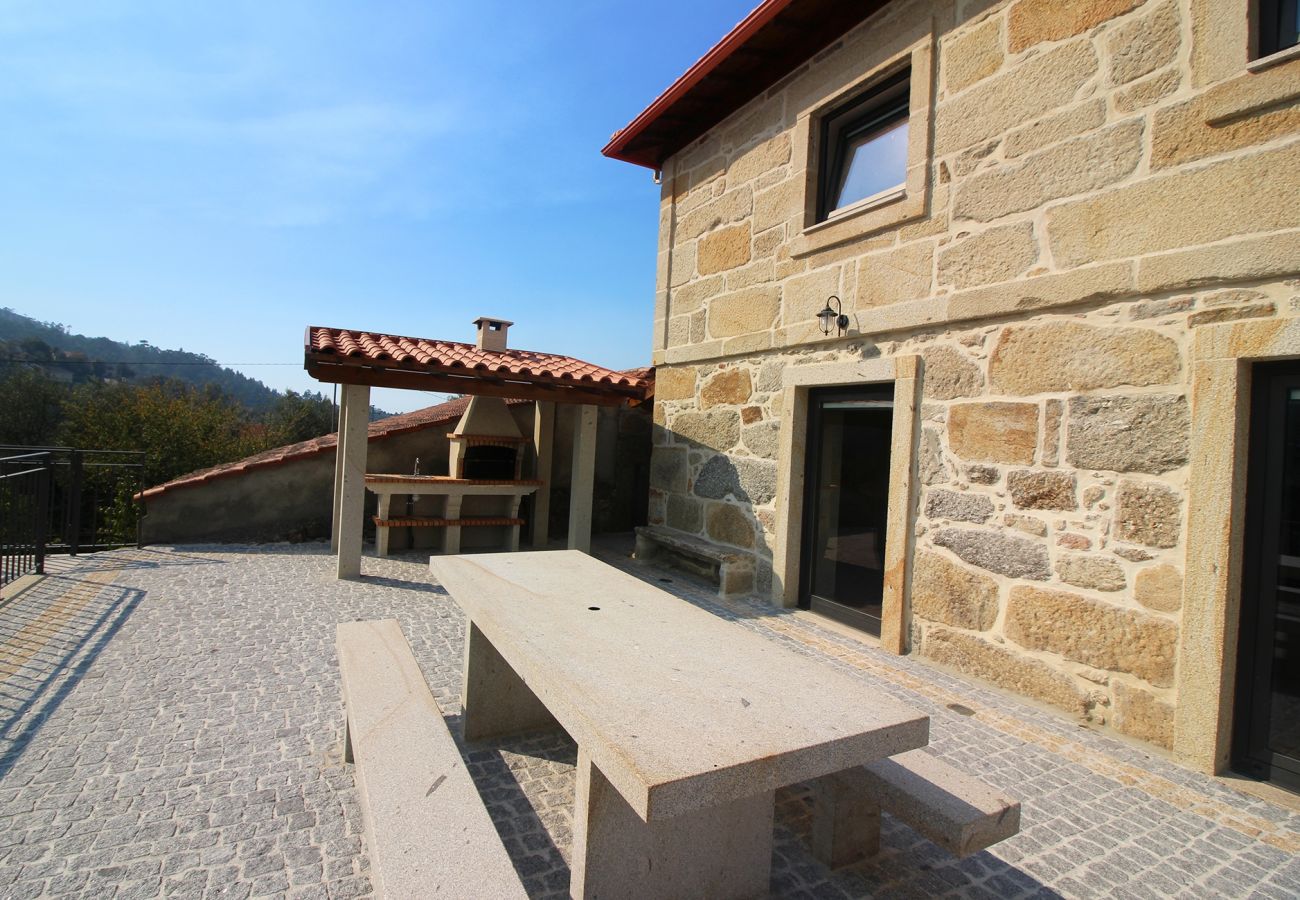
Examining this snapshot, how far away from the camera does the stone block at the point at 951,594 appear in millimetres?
3836

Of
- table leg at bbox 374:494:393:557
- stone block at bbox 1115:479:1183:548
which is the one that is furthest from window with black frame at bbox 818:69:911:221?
table leg at bbox 374:494:393:557

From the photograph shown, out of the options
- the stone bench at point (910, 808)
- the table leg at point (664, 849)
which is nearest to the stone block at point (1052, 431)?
the stone bench at point (910, 808)

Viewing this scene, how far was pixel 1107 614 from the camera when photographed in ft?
10.6

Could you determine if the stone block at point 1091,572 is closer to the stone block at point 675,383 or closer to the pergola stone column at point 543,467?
the stone block at point 675,383

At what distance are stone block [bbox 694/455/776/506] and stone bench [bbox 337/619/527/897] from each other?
11.8ft

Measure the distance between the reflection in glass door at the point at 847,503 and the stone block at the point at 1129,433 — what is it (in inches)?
53.4

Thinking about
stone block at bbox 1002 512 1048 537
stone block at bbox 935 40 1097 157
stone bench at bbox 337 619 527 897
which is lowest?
stone bench at bbox 337 619 527 897

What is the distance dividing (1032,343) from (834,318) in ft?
4.86

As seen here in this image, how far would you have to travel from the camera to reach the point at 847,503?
506 cm

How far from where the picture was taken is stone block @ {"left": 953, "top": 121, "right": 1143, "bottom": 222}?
3.26 meters

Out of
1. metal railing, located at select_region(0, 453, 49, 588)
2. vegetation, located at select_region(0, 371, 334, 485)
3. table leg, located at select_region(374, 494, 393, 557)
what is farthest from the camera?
vegetation, located at select_region(0, 371, 334, 485)

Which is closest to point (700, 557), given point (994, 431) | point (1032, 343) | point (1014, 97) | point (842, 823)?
point (994, 431)

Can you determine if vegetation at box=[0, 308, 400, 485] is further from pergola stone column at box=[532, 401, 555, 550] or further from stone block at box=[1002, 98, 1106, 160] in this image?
stone block at box=[1002, 98, 1106, 160]

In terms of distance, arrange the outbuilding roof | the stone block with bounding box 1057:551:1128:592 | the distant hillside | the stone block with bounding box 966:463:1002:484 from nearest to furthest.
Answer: the stone block with bounding box 1057:551:1128:592 → the stone block with bounding box 966:463:1002:484 → the outbuilding roof → the distant hillside
